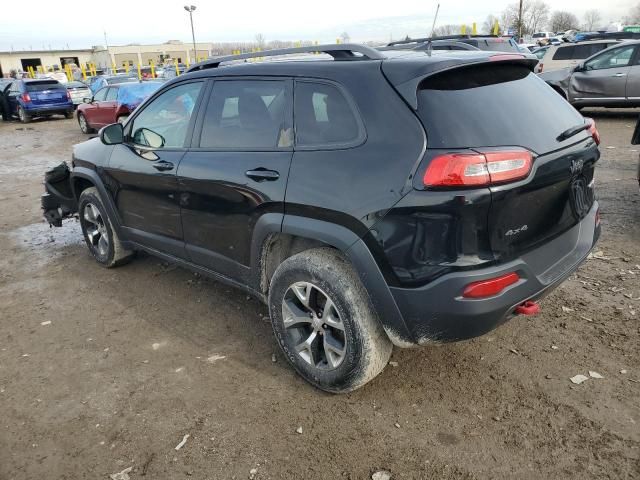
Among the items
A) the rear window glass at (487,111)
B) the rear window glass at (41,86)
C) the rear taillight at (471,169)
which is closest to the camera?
the rear taillight at (471,169)

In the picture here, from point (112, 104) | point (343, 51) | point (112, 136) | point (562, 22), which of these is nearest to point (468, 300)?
point (343, 51)

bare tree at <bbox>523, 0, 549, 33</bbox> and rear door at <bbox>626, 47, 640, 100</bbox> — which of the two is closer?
rear door at <bbox>626, 47, 640, 100</bbox>

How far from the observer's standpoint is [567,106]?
3.13m

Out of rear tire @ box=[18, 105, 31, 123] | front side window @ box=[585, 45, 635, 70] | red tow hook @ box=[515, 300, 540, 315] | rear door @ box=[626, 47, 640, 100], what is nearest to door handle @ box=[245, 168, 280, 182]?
red tow hook @ box=[515, 300, 540, 315]

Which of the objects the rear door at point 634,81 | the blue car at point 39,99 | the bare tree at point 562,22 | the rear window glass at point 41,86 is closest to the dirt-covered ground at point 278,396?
the rear door at point 634,81

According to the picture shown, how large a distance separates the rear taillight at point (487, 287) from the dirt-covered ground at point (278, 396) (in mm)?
770

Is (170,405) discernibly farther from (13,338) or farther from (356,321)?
(13,338)

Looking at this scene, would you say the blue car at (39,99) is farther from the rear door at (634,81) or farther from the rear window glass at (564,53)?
the rear door at (634,81)

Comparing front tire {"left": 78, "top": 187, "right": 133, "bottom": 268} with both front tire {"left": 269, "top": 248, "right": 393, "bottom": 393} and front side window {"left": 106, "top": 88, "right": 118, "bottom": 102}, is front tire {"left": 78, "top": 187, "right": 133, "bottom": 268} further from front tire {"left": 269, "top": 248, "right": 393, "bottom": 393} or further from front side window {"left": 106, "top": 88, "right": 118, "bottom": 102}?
front side window {"left": 106, "top": 88, "right": 118, "bottom": 102}

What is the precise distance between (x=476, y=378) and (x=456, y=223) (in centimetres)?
121

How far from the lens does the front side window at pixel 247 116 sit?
312 centimetres

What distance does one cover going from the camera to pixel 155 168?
3.95m

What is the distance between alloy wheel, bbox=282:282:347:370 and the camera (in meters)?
2.89

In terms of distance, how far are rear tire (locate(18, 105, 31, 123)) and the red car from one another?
603 centimetres
